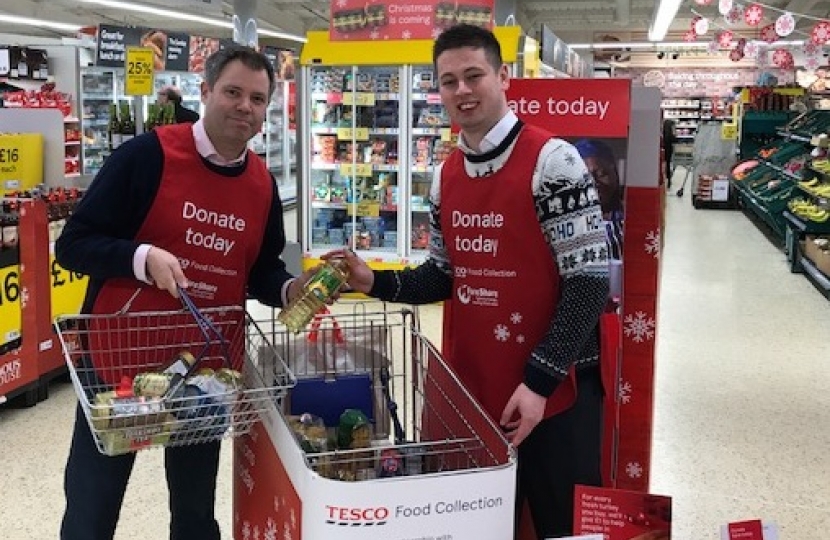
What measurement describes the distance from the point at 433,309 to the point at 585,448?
5.26 m

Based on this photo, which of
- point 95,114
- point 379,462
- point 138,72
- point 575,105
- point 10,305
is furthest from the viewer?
point 95,114

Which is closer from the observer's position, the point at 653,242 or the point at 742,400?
the point at 653,242

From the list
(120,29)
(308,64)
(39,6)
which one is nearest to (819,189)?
(308,64)

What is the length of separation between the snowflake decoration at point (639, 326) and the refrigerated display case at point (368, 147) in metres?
4.63

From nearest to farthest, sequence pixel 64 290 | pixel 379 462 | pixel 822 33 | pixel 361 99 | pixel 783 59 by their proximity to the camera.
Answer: pixel 379 462 < pixel 64 290 < pixel 361 99 < pixel 822 33 < pixel 783 59

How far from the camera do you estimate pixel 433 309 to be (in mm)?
7359

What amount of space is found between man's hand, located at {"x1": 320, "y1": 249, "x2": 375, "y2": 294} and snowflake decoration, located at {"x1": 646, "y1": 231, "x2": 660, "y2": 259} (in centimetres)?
120

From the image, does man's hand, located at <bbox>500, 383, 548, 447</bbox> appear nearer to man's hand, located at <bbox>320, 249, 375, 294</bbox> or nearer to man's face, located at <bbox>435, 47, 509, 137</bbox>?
man's hand, located at <bbox>320, 249, 375, 294</bbox>

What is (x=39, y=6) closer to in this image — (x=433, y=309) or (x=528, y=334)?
(x=433, y=309)

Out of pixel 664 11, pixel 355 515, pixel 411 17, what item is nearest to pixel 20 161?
pixel 411 17

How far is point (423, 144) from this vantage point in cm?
798

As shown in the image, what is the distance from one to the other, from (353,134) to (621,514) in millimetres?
6568

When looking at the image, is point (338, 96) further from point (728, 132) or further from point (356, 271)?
point (728, 132)

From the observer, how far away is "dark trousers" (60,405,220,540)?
2104mm
